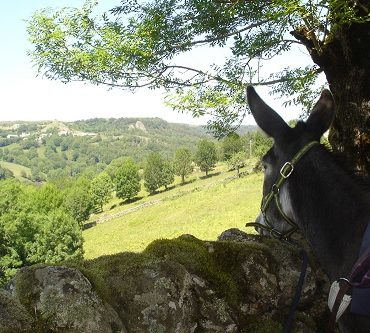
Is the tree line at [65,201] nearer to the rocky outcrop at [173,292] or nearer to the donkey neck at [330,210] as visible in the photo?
the donkey neck at [330,210]

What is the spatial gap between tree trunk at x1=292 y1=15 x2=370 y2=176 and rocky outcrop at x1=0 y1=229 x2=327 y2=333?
3608 millimetres

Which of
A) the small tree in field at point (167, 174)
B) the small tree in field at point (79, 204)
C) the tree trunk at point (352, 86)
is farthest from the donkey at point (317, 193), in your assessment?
the small tree in field at point (167, 174)

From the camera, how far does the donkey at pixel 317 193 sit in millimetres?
3115

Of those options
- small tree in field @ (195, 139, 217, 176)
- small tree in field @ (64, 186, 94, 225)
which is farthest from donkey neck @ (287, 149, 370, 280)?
small tree in field @ (195, 139, 217, 176)

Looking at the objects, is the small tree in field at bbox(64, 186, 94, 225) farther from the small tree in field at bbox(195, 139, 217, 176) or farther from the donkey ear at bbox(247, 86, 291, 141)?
the donkey ear at bbox(247, 86, 291, 141)

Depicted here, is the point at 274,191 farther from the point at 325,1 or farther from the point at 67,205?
the point at 67,205

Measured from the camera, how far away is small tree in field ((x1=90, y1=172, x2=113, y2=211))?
134800 millimetres

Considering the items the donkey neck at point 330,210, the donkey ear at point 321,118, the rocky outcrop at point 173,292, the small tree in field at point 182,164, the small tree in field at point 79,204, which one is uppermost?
the donkey ear at point 321,118

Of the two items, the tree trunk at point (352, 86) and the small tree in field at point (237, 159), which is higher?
the tree trunk at point (352, 86)

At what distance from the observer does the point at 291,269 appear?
475 cm

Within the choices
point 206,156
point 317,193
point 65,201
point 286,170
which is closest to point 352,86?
point 286,170

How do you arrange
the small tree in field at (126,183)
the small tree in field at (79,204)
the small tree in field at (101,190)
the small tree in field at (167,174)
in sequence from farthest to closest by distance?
1. the small tree in field at (167,174)
2. the small tree in field at (126,183)
3. the small tree in field at (101,190)
4. the small tree in field at (79,204)

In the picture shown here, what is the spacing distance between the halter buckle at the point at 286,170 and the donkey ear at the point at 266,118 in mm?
268

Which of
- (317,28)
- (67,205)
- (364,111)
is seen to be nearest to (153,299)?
(364,111)
